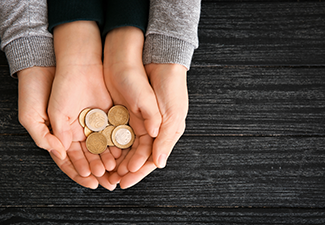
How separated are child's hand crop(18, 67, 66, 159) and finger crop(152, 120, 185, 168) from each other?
29 centimetres

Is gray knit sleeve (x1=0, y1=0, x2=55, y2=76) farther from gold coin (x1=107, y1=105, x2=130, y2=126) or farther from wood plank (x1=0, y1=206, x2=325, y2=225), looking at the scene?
wood plank (x1=0, y1=206, x2=325, y2=225)

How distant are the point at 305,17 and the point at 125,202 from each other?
1024mm

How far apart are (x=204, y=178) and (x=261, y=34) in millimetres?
616

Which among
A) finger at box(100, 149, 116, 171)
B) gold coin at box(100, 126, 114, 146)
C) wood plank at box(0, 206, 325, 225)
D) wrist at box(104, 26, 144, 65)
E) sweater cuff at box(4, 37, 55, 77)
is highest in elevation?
wrist at box(104, 26, 144, 65)

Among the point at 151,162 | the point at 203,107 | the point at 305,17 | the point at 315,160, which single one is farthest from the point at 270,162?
the point at 305,17

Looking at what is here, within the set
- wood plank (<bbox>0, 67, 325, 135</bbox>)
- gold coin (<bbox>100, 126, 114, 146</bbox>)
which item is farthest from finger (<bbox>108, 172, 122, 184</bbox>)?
wood plank (<bbox>0, 67, 325, 135</bbox>)

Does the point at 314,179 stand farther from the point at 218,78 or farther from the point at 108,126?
the point at 108,126

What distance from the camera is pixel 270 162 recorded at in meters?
0.92

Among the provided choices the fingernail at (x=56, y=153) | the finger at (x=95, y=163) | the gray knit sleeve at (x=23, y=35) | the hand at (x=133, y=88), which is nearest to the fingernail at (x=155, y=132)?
the hand at (x=133, y=88)

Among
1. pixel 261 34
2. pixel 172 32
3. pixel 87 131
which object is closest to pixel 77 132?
pixel 87 131

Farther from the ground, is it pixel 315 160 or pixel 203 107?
pixel 203 107

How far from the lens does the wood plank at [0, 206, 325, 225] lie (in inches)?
→ 34.5

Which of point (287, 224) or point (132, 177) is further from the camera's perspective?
point (287, 224)

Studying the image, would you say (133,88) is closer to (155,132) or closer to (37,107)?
(155,132)
